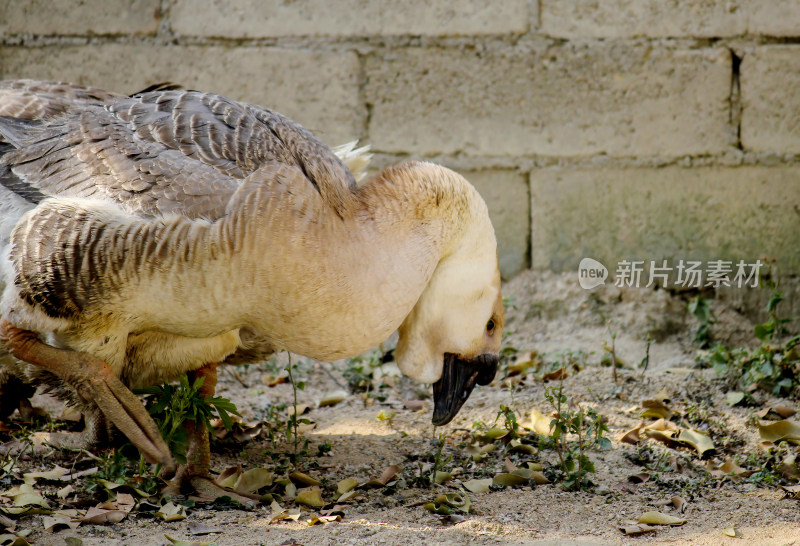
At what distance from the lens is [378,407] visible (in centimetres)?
458

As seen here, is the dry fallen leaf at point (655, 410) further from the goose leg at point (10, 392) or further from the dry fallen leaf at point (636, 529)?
the goose leg at point (10, 392)

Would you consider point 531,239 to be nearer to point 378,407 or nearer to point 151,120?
point 378,407

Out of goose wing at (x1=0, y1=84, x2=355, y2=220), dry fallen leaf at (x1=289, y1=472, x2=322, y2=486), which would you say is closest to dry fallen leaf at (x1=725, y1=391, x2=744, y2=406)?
dry fallen leaf at (x1=289, y1=472, x2=322, y2=486)

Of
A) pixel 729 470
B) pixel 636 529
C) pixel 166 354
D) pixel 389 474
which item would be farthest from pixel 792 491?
pixel 166 354

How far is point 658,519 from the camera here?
3113 mm

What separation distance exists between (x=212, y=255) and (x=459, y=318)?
1.00 metres

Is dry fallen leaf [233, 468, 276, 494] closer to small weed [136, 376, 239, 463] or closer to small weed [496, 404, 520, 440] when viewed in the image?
small weed [136, 376, 239, 463]

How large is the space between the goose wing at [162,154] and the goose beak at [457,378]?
0.83 metres

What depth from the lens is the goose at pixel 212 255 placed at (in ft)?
9.92

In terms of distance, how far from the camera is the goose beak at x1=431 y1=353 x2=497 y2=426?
3.52m

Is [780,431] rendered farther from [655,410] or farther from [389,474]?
[389,474]

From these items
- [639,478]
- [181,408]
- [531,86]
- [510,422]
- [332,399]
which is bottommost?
[332,399]

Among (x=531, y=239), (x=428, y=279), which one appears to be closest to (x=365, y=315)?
(x=428, y=279)

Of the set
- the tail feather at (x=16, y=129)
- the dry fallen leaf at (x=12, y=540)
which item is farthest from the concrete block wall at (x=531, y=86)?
the dry fallen leaf at (x=12, y=540)
